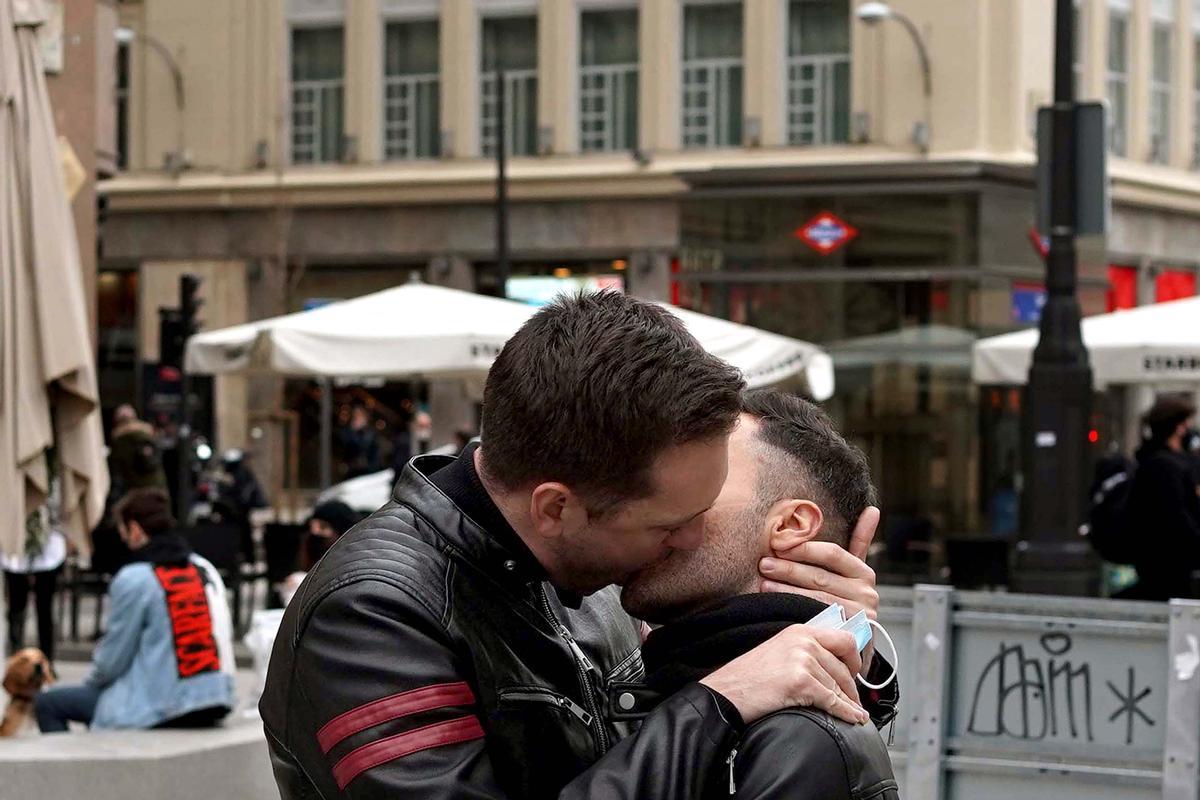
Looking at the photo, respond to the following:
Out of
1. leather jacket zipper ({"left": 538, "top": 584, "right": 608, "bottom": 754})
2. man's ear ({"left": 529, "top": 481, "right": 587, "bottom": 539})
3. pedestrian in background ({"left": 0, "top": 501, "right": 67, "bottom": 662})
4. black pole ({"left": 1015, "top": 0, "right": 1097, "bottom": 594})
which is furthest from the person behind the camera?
black pole ({"left": 1015, "top": 0, "right": 1097, "bottom": 594})

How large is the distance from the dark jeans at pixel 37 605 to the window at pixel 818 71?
63.1ft

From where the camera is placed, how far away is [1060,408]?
14875 millimetres

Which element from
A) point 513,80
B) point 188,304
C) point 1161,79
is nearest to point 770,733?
point 188,304

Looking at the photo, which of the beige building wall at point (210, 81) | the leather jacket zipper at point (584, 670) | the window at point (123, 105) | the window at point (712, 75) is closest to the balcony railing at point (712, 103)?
the window at point (712, 75)

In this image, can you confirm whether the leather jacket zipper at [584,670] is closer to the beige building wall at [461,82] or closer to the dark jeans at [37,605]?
the dark jeans at [37,605]

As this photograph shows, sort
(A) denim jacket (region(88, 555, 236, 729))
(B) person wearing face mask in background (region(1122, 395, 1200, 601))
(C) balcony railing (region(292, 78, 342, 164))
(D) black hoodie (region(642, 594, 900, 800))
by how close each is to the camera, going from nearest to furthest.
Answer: (D) black hoodie (region(642, 594, 900, 800)) → (A) denim jacket (region(88, 555, 236, 729)) → (B) person wearing face mask in background (region(1122, 395, 1200, 601)) → (C) balcony railing (region(292, 78, 342, 164))

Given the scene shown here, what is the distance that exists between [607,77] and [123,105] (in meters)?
8.59

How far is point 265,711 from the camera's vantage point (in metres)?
2.58

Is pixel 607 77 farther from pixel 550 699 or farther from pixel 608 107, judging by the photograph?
pixel 550 699

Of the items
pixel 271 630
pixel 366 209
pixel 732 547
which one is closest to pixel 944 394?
pixel 366 209

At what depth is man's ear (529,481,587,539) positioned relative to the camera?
8.18 ft

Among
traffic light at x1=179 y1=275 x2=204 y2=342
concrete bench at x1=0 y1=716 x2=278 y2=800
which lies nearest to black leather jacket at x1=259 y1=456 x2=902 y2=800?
concrete bench at x1=0 y1=716 x2=278 y2=800

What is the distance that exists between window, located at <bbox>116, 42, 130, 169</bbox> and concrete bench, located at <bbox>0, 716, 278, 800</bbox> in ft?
99.4

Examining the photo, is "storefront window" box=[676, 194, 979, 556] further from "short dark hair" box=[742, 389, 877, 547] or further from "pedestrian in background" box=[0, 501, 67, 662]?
"short dark hair" box=[742, 389, 877, 547]
